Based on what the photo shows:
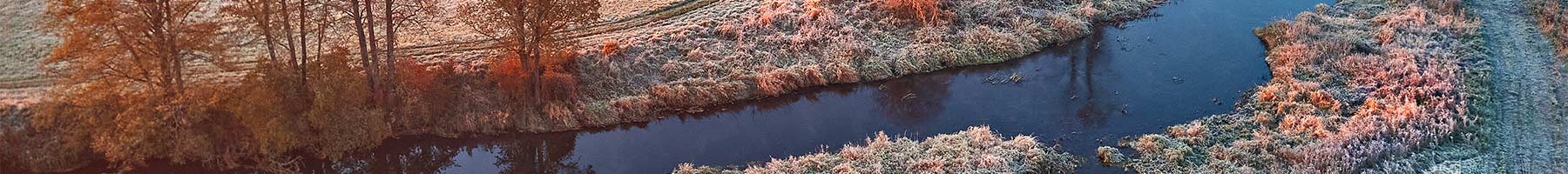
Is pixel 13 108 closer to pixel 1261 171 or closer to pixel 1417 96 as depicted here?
pixel 1261 171

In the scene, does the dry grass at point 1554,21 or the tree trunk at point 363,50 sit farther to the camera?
the dry grass at point 1554,21

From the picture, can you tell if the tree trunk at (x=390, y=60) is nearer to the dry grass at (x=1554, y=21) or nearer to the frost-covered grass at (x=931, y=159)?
the frost-covered grass at (x=931, y=159)

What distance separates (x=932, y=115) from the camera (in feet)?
100

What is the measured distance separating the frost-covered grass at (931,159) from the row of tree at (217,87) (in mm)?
5758

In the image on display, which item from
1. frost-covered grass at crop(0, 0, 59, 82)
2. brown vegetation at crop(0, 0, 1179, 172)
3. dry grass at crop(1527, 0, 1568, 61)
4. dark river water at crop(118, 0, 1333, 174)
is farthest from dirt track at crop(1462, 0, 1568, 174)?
frost-covered grass at crop(0, 0, 59, 82)

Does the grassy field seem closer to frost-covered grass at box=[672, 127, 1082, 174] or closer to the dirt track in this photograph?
frost-covered grass at box=[672, 127, 1082, 174]

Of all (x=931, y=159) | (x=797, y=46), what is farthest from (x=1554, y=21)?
(x=931, y=159)

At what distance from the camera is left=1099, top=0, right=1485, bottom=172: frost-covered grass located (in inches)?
1024

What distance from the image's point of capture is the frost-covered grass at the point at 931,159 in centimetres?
2556

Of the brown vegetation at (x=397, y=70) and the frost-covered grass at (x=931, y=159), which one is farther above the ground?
the brown vegetation at (x=397, y=70)

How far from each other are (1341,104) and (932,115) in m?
9.88

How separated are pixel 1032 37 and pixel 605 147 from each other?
1525 centimetres

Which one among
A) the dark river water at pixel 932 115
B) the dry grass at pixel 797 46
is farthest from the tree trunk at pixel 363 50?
the dry grass at pixel 797 46

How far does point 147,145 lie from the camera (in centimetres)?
2402
